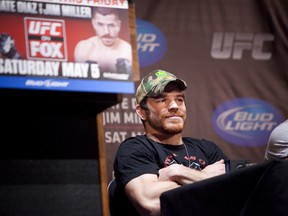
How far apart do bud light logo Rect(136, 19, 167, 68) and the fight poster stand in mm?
1009

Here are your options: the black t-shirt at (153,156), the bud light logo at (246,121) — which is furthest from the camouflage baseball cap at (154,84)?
the bud light logo at (246,121)

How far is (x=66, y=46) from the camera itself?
2812 millimetres

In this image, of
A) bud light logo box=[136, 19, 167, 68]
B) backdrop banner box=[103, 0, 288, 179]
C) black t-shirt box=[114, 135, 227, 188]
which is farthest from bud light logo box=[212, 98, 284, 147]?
black t-shirt box=[114, 135, 227, 188]

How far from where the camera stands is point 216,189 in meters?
1.59

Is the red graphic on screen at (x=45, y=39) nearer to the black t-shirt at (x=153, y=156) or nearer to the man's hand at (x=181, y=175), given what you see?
the black t-shirt at (x=153, y=156)

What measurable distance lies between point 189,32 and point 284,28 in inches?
29.0

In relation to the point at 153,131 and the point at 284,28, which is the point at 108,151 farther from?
the point at 284,28

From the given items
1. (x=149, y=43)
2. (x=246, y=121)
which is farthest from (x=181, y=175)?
(x=246, y=121)

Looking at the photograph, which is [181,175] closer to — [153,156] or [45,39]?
[153,156]

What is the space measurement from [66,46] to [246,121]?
1768 millimetres

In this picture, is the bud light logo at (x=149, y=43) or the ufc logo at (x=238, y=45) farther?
the ufc logo at (x=238, y=45)

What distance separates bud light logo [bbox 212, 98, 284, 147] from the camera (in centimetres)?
406

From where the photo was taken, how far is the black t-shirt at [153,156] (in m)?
2.26

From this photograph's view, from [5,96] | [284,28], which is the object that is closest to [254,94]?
[284,28]
